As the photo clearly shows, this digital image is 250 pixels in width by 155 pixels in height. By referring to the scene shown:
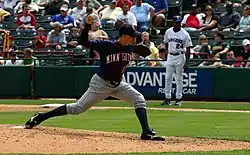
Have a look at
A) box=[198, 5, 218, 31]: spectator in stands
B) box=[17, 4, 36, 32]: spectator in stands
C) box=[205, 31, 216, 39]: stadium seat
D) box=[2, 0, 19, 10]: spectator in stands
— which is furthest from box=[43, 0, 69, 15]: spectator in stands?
box=[205, 31, 216, 39]: stadium seat

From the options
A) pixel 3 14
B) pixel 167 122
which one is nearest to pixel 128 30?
pixel 167 122

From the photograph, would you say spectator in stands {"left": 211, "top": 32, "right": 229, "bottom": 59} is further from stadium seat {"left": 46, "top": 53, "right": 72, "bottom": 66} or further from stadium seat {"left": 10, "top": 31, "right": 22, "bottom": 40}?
stadium seat {"left": 10, "top": 31, "right": 22, "bottom": 40}

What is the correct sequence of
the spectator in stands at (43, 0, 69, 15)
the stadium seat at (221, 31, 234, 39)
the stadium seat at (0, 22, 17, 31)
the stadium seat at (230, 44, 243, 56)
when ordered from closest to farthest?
the stadium seat at (230, 44, 243, 56), the stadium seat at (221, 31, 234, 39), the stadium seat at (0, 22, 17, 31), the spectator in stands at (43, 0, 69, 15)

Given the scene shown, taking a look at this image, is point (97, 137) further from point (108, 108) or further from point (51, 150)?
point (108, 108)

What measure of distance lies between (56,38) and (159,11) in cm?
345

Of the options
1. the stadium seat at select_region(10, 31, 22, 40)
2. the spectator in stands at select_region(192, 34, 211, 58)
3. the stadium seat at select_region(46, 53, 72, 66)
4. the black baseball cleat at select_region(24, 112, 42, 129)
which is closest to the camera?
the black baseball cleat at select_region(24, 112, 42, 129)

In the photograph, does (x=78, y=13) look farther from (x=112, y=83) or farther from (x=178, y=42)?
(x=112, y=83)

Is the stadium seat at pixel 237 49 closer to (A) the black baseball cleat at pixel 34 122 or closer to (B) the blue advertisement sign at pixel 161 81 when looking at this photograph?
(B) the blue advertisement sign at pixel 161 81

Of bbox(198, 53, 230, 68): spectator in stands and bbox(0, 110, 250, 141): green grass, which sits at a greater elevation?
bbox(198, 53, 230, 68): spectator in stands

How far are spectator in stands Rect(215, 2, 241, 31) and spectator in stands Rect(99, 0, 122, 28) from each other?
11.3 ft

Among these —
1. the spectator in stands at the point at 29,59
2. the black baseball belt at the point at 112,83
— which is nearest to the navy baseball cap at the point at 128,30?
the black baseball belt at the point at 112,83

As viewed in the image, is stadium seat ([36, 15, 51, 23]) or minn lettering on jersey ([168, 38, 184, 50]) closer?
minn lettering on jersey ([168, 38, 184, 50])

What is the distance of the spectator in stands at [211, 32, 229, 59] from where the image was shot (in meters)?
19.5

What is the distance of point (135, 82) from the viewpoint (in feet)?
64.6
